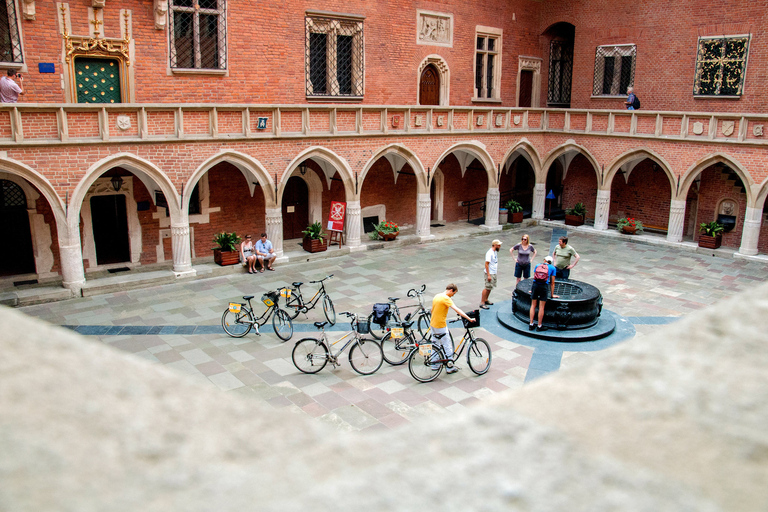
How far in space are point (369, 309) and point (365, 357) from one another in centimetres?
344

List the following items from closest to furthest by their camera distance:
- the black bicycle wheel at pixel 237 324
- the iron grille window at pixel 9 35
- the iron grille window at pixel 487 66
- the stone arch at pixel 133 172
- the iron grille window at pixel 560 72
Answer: the black bicycle wheel at pixel 237 324, the stone arch at pixel 133 172, the iron grille window at pixel 9 35, the iron grille window at pixel 487 66, the iron grille window at pixel 560 72

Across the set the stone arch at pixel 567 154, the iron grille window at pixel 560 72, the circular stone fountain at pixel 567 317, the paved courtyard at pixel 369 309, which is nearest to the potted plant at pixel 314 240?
the paved courtyard at pixel 369 309

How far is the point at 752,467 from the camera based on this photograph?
1106mm

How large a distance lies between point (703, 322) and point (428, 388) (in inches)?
352

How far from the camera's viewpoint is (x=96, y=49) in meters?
16.5

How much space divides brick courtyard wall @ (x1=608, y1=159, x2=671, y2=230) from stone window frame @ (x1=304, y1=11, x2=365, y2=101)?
35.8ft

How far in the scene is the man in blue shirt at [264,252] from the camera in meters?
17.2

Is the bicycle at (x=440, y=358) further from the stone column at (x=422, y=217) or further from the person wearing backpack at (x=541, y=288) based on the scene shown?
the stone column at (x=422, y=217)

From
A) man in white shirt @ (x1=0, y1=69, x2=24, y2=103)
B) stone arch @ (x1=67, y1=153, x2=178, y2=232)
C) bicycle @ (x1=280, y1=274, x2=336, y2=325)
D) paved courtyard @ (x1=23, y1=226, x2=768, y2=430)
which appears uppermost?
man in white shirt @ (x1=0, y1=69, x2=24, y2=103)

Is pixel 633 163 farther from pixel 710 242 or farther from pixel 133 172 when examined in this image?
pixel 133 172

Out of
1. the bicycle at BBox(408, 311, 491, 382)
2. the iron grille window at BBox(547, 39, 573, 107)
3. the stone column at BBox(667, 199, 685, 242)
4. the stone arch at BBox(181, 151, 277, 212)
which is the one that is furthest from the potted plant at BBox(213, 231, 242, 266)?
the iron grille window at BBox(547, 39, 573, 107)

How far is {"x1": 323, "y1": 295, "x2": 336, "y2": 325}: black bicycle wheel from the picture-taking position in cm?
1261

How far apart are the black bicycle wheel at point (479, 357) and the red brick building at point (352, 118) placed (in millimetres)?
8860

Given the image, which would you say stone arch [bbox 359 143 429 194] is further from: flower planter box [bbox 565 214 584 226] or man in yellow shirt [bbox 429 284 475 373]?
man in yellow shirt [bbox 429 284 475 373]
